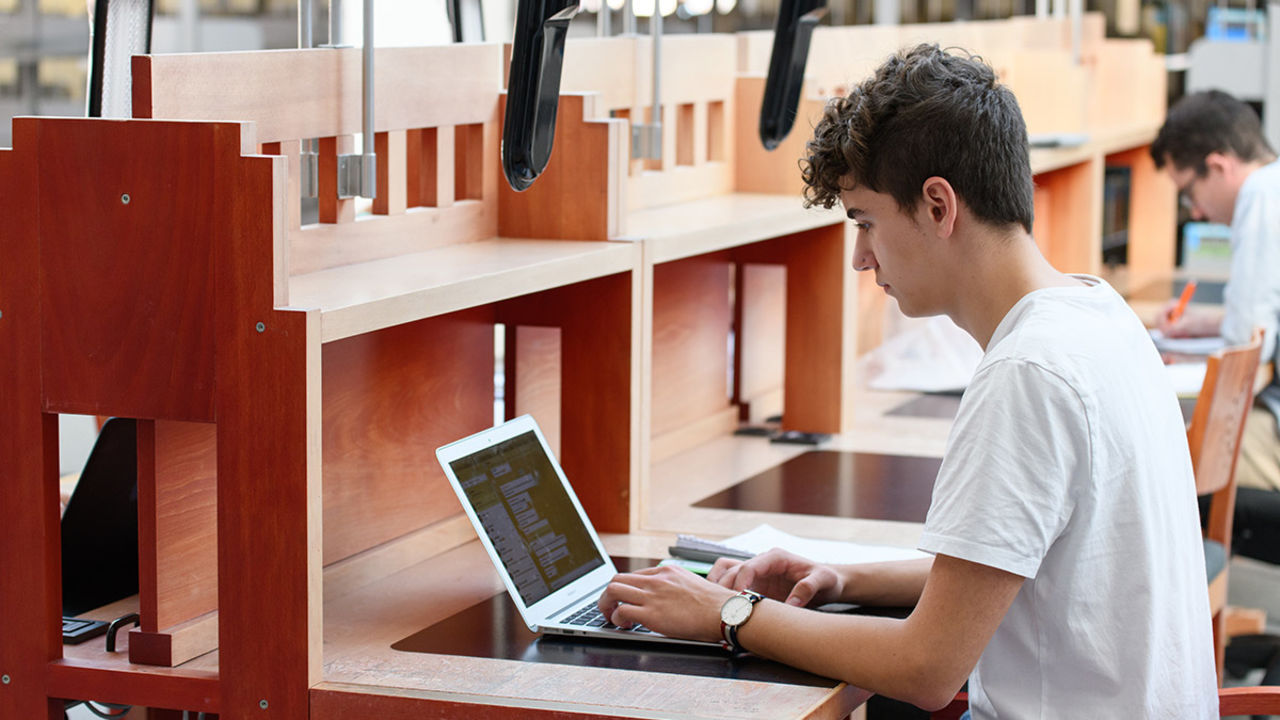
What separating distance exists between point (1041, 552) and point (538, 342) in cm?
102

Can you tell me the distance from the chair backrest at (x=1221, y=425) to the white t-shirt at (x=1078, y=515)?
4.16 ft

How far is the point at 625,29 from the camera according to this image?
2312mm

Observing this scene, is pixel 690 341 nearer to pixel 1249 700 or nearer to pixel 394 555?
pixel 394 555

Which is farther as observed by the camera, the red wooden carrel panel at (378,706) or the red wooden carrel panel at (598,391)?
the red wooden carrel panel at (598,391)

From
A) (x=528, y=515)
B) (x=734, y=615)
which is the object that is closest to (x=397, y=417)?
(x=528, y=515)

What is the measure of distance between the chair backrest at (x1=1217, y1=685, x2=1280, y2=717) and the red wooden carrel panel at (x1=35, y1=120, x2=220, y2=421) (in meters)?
1.02

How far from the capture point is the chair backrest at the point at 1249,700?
1591 mm

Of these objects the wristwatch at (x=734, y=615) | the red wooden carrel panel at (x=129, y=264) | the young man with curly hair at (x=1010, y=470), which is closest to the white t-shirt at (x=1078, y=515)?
the young man with curly hair at (x=1010, y=470)

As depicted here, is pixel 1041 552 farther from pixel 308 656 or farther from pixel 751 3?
pixel 751 3

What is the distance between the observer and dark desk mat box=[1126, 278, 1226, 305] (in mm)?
4492

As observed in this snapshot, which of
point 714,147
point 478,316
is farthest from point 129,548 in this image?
point 714,147

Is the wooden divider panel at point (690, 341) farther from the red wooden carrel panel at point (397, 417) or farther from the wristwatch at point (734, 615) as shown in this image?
the wristwatch at point (734, 615)

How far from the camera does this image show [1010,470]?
51.0 inches

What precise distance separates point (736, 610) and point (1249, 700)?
1.78 ft
